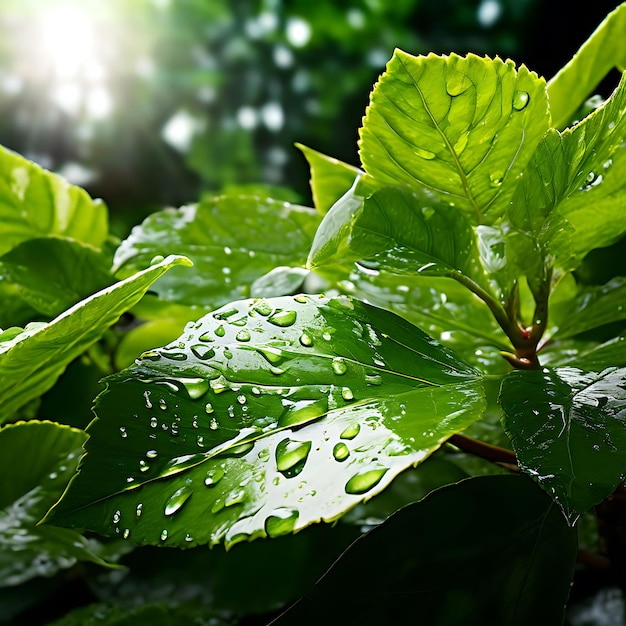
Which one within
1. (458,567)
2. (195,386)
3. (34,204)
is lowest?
(458,567)

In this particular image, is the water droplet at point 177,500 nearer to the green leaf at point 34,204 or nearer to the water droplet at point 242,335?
the water droplet at point 242,335

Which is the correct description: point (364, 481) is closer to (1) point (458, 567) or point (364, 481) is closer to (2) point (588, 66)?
(1) point (458, 567)

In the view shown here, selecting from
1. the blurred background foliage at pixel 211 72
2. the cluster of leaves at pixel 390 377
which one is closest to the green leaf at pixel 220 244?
the cluster of leaves at pixel 390 377

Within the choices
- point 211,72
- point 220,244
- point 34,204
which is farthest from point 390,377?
point 211,72

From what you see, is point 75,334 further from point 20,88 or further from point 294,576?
point 20,88

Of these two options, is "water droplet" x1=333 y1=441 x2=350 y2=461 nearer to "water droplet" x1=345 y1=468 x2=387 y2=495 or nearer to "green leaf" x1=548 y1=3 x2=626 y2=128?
"water droplet" x1=345 y1=468 x2=387 y2=495

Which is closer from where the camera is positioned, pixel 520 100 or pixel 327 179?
pixel 520 100

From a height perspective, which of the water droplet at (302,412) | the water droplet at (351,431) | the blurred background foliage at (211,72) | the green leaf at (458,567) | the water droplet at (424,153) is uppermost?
the blurred background foliage at (211,72)
